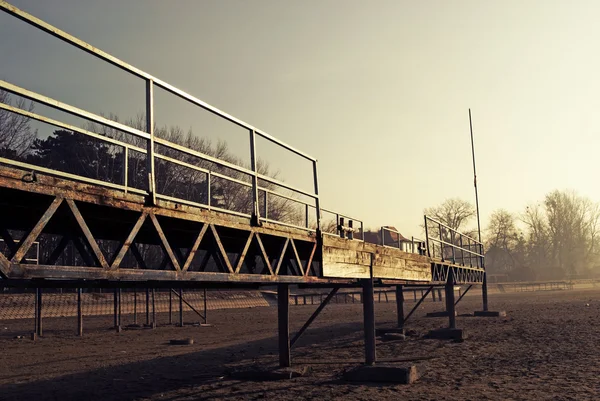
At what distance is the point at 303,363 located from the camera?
15.8 meters

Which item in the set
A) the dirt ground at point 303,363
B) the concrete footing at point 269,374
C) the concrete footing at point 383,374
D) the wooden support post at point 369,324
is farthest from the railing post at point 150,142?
the wooden support post at point 369,324

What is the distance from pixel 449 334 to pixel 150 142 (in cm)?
1674

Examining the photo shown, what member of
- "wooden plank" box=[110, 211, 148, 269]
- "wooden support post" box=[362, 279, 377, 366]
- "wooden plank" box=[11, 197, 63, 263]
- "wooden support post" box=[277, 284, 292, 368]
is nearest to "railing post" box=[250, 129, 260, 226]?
"wooden plank" box=[110, 211, 148, 269]

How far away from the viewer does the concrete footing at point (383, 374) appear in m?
12.8

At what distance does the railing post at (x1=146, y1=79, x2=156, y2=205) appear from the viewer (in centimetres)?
664

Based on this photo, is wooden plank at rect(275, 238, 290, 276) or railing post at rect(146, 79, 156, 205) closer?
railing post at rect(146, 79, 156, 205)

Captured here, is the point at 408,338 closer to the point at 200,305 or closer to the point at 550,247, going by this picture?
the point at 200,305

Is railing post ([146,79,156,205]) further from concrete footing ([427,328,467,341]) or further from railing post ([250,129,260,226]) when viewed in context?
concrete footing ([427,328,467,341])

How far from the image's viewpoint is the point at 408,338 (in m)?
21.8

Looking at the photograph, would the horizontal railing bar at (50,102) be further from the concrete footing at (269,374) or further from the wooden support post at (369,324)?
the wooden support post at (369,324)

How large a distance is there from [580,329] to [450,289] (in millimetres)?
4751

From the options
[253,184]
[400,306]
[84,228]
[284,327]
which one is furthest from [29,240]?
[400,306]

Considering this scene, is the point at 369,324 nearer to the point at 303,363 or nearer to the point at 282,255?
the point at 303,363

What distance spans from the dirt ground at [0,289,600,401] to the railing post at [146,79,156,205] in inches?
236
